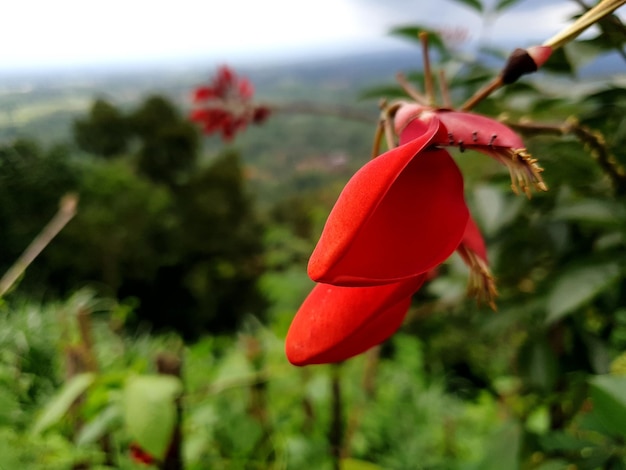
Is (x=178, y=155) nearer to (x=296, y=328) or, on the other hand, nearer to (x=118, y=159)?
(x=118, y=159)

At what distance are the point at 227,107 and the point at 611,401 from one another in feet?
1.64

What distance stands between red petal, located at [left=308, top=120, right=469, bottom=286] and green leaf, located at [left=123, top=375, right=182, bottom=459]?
0.18 meters

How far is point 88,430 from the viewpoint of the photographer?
29cm

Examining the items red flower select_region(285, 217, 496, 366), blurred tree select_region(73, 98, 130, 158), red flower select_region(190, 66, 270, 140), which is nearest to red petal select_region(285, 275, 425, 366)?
red flower select_region(285, 217, 496, 366)

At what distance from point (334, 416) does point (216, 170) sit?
3155mm

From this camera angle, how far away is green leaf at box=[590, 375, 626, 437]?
15cm

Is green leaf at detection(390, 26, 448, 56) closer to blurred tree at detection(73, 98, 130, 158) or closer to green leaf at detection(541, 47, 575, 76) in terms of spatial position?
green leaf at detection(541, 47, 575, 76)

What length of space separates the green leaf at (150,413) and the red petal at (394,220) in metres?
0.18

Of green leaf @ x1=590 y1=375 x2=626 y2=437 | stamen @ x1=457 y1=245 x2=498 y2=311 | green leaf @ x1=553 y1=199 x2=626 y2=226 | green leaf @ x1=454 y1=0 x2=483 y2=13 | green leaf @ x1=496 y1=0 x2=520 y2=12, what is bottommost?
green leaf @ x1=590 y1=375 x2=626 y2=437

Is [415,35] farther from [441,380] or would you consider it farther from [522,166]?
[441,380]

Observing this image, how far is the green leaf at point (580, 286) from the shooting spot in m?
0.21

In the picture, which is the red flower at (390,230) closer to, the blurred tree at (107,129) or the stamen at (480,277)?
the stamen at (480,277)

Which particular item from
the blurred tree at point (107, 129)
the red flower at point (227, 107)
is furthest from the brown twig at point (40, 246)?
the blurred tree at point (107, 129)

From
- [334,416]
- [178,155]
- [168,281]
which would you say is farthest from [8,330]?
[178,155]
